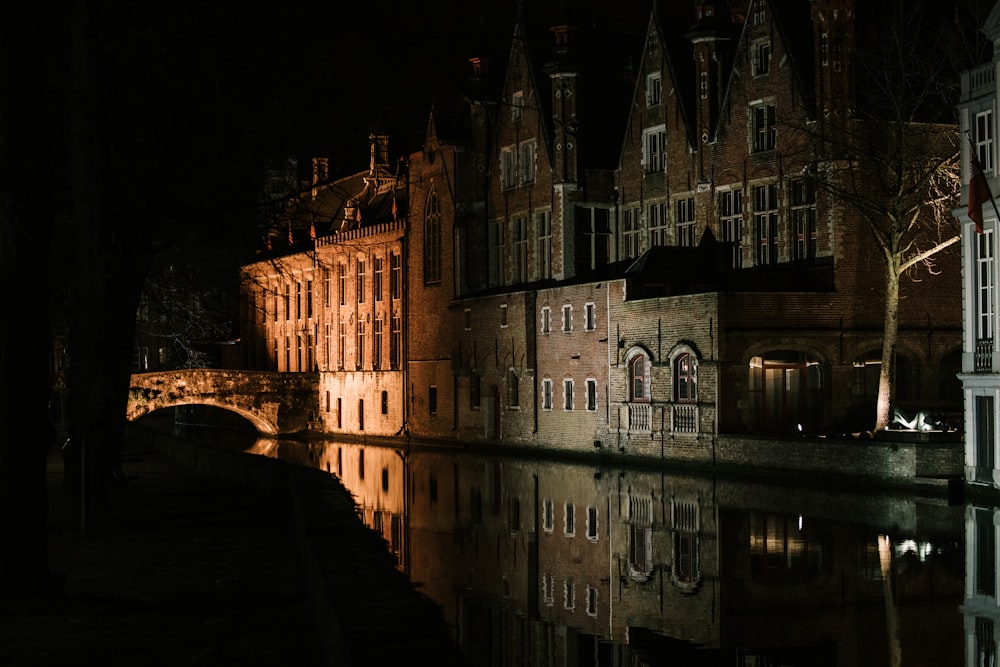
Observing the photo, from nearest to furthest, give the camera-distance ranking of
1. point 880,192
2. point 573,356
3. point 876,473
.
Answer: point 876,473 < point 880,192 < point 573,356

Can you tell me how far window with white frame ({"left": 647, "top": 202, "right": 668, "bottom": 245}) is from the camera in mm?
45375

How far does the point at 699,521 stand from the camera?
24.8 metres

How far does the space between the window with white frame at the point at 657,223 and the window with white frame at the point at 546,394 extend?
5448mm

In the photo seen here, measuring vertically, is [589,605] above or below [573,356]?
below

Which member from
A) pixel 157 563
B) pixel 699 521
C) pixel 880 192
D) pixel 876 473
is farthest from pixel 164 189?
pixel 880 192

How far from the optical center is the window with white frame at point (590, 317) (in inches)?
1699

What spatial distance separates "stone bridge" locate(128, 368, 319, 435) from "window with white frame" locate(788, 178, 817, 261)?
3050 cm

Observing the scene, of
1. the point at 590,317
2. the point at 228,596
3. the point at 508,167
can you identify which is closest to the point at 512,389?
the point at 590,317

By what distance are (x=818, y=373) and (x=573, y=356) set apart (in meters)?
9.01

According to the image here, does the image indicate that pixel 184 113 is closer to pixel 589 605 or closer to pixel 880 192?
pixel 589 605

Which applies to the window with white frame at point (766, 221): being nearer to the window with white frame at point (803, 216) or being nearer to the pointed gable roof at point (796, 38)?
the window with white frame at point (803, 216)

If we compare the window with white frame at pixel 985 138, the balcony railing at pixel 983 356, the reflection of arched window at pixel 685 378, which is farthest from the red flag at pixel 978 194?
the reflection of arched window at pixel 685 378

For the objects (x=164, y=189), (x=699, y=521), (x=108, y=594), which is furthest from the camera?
(x=699, y=521)

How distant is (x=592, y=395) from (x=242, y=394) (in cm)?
2486
